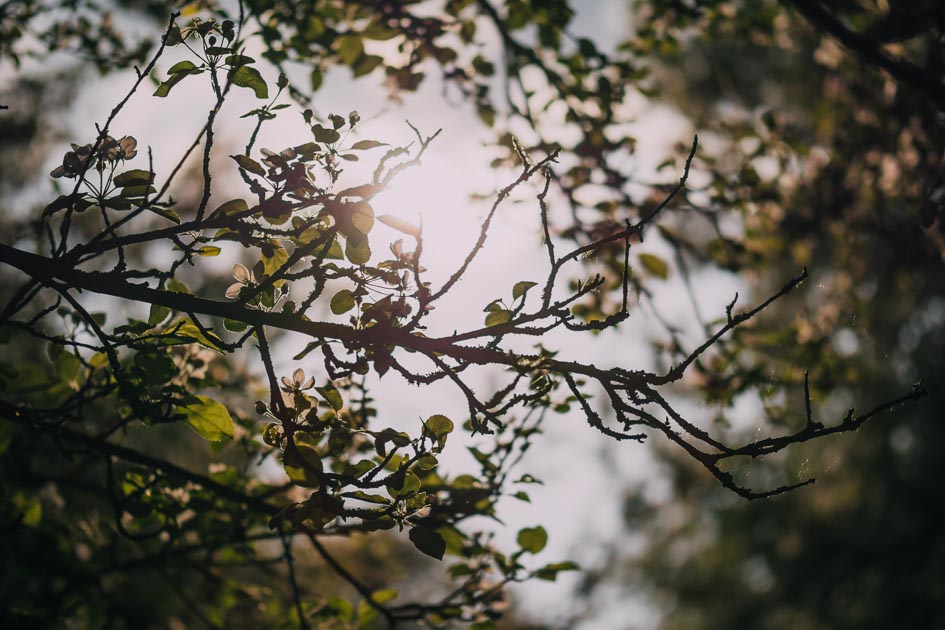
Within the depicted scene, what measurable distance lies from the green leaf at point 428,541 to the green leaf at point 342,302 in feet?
1.88

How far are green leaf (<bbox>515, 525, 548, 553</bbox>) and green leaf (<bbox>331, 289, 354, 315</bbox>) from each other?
1229mm

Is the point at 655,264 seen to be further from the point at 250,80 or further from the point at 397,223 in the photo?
the point at 250,80

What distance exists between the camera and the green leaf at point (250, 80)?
1690mm

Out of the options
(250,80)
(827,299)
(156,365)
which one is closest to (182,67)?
(250,80)

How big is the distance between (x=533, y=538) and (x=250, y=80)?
5.95 ft

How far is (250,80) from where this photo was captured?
1691 mm

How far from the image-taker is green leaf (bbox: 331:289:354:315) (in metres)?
1.72

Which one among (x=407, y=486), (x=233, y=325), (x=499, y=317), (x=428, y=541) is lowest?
(x=428, y=541)

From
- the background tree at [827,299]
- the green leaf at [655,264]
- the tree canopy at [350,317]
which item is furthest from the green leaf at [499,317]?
the green leaf at [655,264]

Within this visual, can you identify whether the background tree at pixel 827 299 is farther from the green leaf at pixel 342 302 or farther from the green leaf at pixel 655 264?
the green leaf at pixel 342 302

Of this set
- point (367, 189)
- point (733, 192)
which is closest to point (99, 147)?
point (367, 189)

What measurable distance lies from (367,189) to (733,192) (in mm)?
2767

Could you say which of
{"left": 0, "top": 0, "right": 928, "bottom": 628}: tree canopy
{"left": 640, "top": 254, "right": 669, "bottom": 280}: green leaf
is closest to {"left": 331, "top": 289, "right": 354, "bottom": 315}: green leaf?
{"left": 0, "top": 0, "right": 928, "bottom": 628}: tree canopy

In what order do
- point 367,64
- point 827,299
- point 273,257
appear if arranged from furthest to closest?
point 827,299
point 367,64
point 273,257
